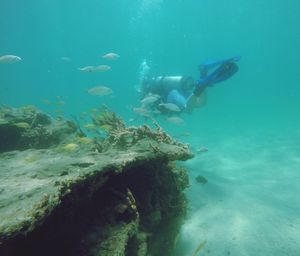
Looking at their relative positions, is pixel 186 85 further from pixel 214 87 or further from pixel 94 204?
pixel 214 87

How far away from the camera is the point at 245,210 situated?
6.68 metres

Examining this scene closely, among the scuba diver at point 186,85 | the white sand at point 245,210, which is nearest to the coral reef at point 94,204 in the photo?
the white sand at point 245,210

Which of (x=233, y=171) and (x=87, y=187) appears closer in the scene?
(x=87, y=187)

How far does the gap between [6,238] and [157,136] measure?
13.5ft

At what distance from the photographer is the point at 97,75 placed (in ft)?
309

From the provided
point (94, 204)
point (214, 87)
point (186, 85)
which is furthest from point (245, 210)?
point (214, 87)

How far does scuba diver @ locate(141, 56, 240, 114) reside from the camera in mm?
9895

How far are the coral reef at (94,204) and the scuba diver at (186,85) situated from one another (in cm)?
542

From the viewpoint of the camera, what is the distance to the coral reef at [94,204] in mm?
2447

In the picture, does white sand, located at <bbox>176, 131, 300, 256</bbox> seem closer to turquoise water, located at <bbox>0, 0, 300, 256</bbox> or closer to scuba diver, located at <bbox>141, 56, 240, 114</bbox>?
turquoise water, located at <bbox>0, 0, 300, 256</bbox>

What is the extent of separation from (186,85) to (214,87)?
64.8 meters

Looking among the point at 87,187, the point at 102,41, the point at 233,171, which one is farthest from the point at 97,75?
the point at 87,187

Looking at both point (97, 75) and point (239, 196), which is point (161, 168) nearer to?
point (239, 196)

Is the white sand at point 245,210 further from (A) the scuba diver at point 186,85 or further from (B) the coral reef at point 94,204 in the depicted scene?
(A) the scuba diver at point 186,85
